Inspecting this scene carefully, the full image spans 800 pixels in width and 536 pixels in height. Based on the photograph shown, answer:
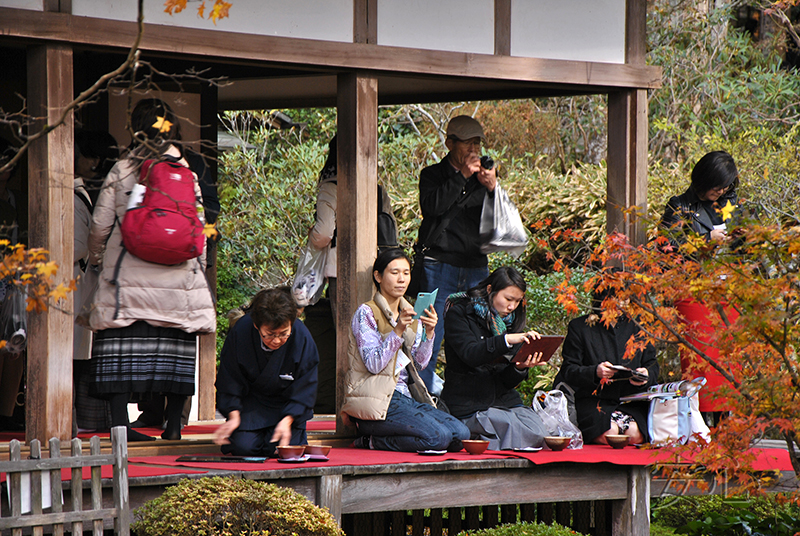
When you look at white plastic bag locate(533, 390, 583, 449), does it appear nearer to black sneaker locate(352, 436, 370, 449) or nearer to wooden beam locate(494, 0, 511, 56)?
black sneaker locate(352, 436, 370, 449)

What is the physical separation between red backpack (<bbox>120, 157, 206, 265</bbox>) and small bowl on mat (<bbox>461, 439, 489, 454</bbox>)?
181 cm

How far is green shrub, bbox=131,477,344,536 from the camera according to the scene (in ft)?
13.6

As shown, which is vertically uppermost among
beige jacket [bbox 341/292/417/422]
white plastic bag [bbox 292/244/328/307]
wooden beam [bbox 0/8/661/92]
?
wooden beam [bbox 0/8/661/92]

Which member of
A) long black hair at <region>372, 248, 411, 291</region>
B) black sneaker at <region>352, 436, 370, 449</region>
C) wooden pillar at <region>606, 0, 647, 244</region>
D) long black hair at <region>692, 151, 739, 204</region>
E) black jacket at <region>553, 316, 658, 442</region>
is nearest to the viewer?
long black hair at <region>372, 248, 411, 291</region>

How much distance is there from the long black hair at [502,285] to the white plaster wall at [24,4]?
113 inches

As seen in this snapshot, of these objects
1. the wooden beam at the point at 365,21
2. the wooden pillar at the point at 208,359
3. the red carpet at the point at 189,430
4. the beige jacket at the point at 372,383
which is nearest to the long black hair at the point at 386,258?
the beige jacket at the point at 372,383

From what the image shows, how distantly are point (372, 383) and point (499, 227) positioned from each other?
1.44m

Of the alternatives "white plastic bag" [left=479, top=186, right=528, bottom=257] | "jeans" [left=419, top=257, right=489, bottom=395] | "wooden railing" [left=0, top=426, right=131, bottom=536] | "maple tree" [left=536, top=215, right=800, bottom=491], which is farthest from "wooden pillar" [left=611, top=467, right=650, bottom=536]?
"wooden railing" [left=0, top=426, right=131, bottom=536]

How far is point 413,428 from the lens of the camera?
557 centimetres

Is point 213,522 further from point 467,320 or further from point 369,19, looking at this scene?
point 369,19

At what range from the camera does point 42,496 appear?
159 inches

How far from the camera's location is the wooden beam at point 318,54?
16.5 ft

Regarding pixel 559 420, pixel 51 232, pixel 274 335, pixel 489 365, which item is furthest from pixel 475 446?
pixel 51 232

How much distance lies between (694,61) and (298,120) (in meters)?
5.51
